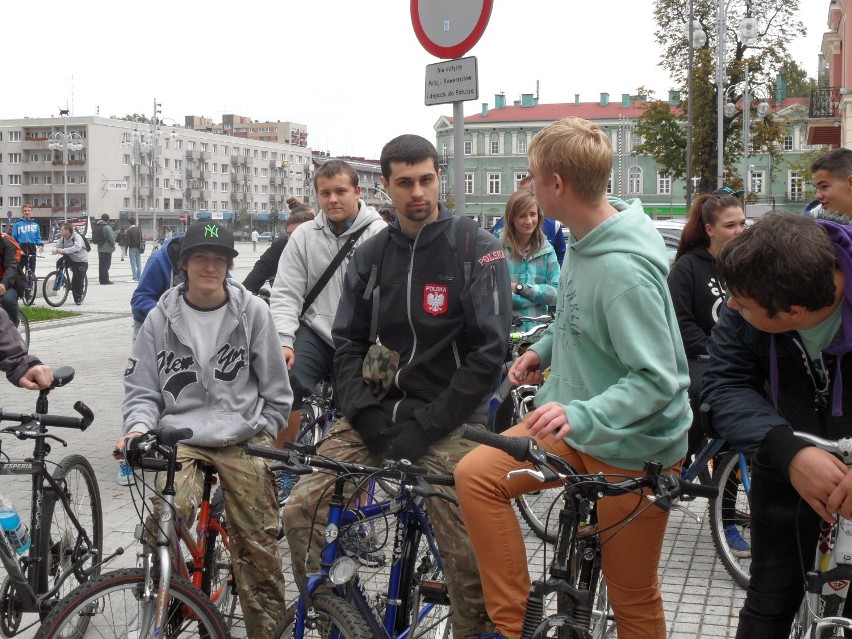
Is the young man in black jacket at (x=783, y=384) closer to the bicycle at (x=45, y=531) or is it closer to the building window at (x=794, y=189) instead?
the bicycle at (x=45, y=531)

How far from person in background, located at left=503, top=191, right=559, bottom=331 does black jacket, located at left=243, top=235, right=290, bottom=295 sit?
167 cm

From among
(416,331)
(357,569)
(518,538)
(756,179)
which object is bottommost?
(357,569)

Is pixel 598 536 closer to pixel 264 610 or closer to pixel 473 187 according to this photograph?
pixel 264 610

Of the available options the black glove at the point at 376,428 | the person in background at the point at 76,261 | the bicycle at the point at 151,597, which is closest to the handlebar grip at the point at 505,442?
the black glove at the point at 376,428

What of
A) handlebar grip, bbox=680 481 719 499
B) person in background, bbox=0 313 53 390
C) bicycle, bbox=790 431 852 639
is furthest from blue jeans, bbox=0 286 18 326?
bicycle, bbox=790 431 852 639

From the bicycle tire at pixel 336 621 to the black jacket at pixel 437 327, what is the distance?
2.55ft

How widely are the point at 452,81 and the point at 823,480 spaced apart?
4.18m

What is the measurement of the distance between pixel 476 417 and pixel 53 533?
1.91m

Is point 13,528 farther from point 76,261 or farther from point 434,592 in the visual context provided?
point 76,261

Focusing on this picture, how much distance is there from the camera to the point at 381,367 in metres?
3.83

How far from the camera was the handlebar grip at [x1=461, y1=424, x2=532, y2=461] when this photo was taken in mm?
2582

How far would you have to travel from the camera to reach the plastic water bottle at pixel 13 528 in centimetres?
420

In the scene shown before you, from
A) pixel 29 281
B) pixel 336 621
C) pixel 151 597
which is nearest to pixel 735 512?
pixel 336 621

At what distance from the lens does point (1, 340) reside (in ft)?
14.4
